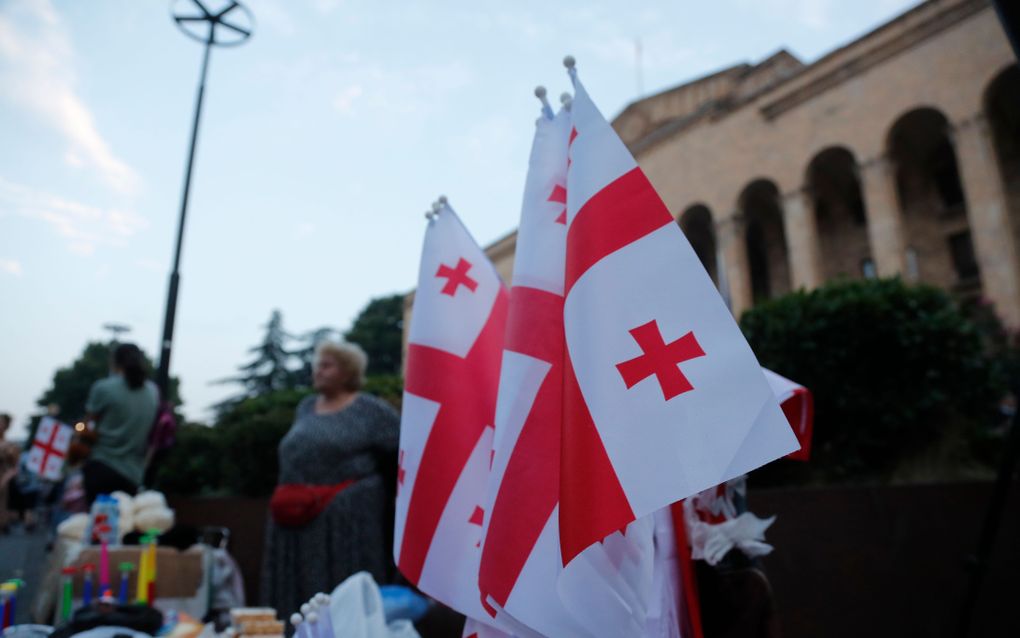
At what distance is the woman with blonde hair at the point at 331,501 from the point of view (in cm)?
366

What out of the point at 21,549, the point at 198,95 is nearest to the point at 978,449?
the point at 198,95

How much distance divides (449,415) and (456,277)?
0.52 meters

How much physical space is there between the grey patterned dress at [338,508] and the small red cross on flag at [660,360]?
2.62 metres

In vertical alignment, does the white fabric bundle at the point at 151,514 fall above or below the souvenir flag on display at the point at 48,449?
below

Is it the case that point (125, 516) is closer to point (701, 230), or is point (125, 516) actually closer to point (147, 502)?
Result: point (147, 502)

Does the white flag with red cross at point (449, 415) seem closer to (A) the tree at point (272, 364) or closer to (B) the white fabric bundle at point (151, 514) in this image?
(B) the white fabric bundle at point (151, 514)

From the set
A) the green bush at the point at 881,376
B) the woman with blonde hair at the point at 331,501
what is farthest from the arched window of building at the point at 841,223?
the woman with blonde hair at the point at 331,501

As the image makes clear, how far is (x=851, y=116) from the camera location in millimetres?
18453

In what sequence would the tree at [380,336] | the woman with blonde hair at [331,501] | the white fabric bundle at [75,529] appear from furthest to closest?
the tree at [380,336] < the white fabric bundle at [75,529] < the woman with blonde hair at [331,501]

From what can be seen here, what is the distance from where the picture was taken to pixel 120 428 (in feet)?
16.3

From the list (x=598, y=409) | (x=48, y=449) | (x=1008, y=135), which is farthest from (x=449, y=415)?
(x=1008, y=135)

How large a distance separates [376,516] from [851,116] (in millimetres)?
19110

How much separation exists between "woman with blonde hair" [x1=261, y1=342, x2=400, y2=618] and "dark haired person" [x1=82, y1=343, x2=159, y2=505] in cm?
185

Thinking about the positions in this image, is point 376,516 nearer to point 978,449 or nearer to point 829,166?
point 978,449
